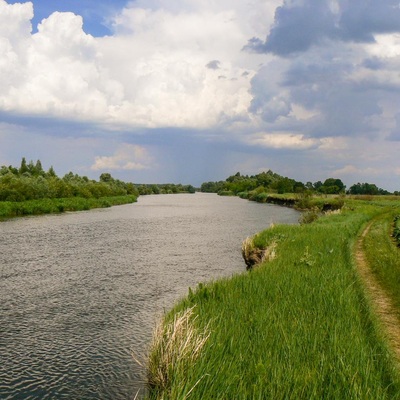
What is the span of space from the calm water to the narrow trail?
6.50 m

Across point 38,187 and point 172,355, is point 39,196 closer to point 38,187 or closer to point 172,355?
point 38,187

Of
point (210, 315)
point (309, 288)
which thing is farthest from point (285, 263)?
point (210, 315)

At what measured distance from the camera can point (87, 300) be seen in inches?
705

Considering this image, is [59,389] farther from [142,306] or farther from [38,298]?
[38,298]

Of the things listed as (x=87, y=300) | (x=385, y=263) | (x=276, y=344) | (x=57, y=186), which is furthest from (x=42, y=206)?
(x=276, y=344)

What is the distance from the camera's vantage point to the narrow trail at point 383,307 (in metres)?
10.7

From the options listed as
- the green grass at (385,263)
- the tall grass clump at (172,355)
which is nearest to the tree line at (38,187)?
the green grass at (385,263)

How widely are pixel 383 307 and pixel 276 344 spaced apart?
6.64m

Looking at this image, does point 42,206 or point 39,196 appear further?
point 39,196

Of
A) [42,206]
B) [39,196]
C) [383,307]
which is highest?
[39,196]

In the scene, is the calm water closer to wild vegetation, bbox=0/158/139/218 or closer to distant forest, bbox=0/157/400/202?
wild vegetation, bbox=0/158/139/218

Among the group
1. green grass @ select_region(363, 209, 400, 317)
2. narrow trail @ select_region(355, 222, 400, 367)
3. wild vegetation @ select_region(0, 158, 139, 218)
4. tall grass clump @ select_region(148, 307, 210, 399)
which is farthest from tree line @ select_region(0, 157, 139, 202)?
tall grass clump @ select_region(148, 307, 210, 399)

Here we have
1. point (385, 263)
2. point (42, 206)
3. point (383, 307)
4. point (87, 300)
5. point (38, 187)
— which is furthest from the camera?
point (38, 187)

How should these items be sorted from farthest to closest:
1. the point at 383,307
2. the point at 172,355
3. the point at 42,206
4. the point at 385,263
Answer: the point at 42,206
the point at 385,263
the point at 383,307
the point at 172,355
